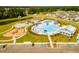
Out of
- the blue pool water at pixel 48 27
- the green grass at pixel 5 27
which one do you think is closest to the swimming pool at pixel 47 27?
the blue pool water at pixel 48 27

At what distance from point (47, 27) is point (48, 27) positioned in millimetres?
10

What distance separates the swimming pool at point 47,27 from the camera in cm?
181

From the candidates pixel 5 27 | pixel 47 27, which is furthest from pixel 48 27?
pixel 5 27

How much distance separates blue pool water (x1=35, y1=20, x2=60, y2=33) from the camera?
181 centimetres

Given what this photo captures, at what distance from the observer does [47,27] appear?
183 centimetres

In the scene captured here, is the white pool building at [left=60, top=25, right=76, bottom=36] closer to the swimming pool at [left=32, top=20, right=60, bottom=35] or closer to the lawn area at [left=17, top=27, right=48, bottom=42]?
the swimming pool at [left=32, top=20, right=60, bottom=35]

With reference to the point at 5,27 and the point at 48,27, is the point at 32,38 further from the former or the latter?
the point at 5,27

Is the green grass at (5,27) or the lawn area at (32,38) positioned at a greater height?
the green grass at (5,27)

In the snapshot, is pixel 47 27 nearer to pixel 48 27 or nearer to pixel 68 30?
pixel 48 27

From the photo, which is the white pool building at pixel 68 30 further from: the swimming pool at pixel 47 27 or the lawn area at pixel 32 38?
the lawn area at pixel 32 38

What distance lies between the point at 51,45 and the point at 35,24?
0.90 feet

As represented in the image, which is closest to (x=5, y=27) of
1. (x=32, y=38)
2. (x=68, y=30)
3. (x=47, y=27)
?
(x=32, y=38)
